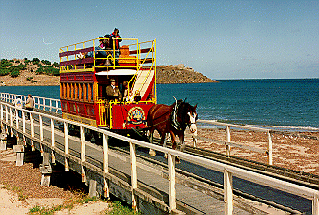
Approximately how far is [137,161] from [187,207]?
236 cm

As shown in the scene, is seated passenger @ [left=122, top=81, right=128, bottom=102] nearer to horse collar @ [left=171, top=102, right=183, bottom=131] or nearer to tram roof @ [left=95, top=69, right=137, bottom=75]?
tram roof @ [left=95, top=69, right=137, bottom=75]

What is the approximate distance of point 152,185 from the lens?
801 cm

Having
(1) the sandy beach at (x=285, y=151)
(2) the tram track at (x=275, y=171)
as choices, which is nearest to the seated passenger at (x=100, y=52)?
(2) the tram track at (x=275, y=171)

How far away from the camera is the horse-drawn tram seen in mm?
14492

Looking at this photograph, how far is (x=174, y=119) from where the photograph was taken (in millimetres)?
11312

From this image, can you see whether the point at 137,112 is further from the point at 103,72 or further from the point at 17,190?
the point at 17,190

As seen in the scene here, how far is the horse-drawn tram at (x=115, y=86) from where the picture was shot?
1449 cm

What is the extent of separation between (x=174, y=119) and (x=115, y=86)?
4.85 metres

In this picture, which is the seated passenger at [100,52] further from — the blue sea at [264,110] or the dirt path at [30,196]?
the blue sea at [264,110]

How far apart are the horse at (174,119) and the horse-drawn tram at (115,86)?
60.3 inches

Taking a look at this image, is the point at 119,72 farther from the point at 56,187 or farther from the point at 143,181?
the point at 143,181

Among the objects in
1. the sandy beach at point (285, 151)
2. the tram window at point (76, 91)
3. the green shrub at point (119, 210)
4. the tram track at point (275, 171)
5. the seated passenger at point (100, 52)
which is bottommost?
the sandy beach at point (285, 151)

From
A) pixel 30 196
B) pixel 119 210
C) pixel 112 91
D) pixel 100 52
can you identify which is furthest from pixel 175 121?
pixel 30 196

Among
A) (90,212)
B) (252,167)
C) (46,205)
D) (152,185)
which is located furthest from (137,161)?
(46,205)
